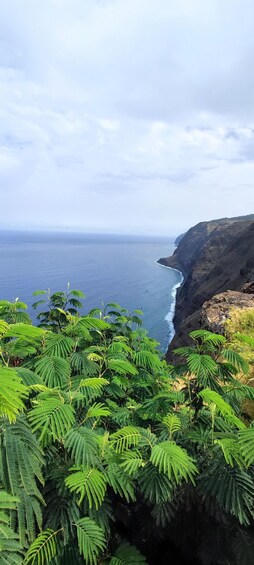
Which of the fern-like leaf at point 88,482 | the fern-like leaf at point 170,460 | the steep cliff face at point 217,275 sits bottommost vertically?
the steep cliff face at point 217,275

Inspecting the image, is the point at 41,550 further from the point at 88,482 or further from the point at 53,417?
the point at 53,417

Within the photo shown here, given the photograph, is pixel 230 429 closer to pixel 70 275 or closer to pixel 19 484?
pixel 19 484

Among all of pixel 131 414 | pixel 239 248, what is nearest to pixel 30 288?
pixel 239 248

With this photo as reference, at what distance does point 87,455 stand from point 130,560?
137 centimetres

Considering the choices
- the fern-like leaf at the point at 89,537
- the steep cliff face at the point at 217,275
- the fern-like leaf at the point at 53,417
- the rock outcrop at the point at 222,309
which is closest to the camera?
the fern-like leaf at the point at 89,537

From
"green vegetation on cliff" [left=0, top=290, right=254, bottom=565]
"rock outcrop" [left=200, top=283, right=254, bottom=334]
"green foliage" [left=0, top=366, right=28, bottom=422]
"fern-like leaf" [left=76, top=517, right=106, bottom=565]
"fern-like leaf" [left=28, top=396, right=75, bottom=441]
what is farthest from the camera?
"rock outcrop" [left=200, top=283, right=254, bottom=334]

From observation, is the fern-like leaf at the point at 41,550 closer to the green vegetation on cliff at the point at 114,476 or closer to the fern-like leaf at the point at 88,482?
the green vegetation on cliff at the point at 114,476

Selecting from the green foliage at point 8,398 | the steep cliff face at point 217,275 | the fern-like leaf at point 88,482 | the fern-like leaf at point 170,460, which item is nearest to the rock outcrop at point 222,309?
the fern-like leaf at point 170,460

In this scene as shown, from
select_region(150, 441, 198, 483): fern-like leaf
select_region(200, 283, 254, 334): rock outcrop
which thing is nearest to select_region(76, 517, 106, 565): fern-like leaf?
select_region(150, 441, 198, 483): fern-like leaf

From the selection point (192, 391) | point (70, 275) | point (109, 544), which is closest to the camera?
point (109, 544)

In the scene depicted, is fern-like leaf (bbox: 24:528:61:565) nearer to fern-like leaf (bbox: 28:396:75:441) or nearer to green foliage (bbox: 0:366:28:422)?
fern-like leaf (bbox: 28:396:75:441)

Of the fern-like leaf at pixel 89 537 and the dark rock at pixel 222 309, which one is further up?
the fern-like leaf at pixel 89 537

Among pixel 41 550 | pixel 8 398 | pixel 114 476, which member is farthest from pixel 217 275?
pixel 8 398

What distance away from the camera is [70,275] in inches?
5236
